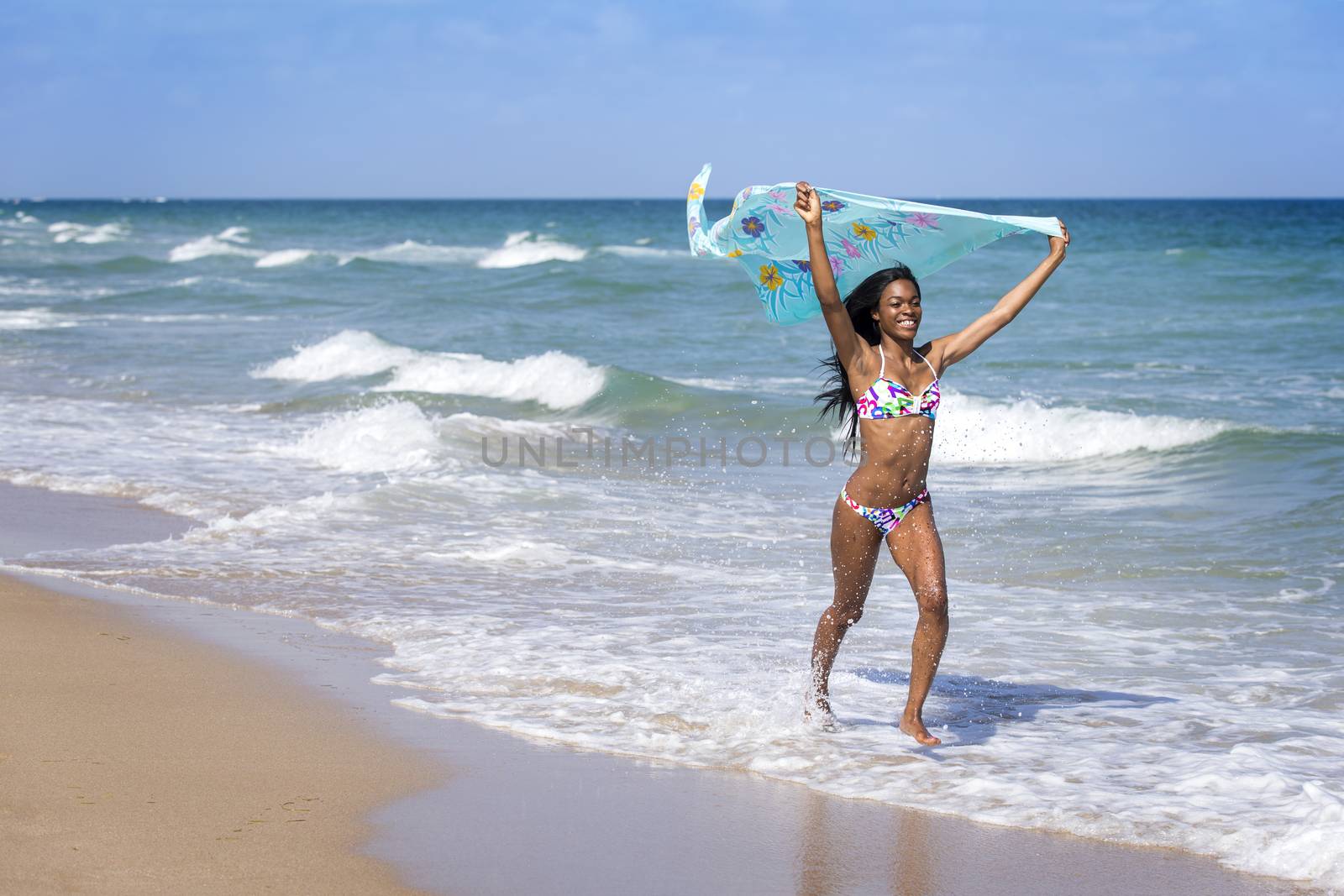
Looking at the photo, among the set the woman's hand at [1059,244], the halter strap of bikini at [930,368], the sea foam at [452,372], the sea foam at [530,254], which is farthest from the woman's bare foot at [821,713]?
the sea foam at [530,254]

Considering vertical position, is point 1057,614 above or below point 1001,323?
below

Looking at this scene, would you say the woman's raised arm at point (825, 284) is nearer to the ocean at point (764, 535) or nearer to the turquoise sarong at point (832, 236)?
the turquoise sarong at point (832, 236)

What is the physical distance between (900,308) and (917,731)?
4.81 ft

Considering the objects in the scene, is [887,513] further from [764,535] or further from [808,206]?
[764,535]

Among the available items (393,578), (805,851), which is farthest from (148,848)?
(393,578)

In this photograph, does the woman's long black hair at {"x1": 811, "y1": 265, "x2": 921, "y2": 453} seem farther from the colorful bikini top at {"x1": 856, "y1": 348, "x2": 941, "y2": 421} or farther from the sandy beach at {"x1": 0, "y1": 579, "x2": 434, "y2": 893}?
the sandy beach at {"x1": 0, "y1": 579, "x2": 434, "y2": 893}

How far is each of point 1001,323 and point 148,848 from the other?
10.5 feet

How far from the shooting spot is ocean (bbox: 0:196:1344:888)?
487 centimetres

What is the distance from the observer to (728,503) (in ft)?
32.3

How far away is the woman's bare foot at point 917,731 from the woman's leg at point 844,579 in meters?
0.32

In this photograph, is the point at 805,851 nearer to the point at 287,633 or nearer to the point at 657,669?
the point at 657,669

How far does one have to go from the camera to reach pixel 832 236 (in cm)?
531

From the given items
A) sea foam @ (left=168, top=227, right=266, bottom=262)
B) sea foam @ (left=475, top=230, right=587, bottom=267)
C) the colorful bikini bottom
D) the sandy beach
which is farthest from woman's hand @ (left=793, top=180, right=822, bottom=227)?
sea foam @ (left=168, top=227, right=266, bottom=262)

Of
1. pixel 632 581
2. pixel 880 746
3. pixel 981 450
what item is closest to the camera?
pixel 880 746
